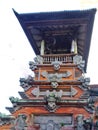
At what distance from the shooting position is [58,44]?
75.8 feet

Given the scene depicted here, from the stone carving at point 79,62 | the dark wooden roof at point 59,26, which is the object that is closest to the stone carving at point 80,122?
→ the stone carving at point 79,62

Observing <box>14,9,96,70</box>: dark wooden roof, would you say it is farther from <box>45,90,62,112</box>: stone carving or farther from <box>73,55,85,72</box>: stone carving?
<box>45,90,62,112</box>: stone carving

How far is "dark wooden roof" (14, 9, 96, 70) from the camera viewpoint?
2064cm

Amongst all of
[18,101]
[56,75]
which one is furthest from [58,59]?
[18,101]

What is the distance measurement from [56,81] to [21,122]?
3.42m

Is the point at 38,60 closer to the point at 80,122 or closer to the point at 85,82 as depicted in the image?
the point at 85,82

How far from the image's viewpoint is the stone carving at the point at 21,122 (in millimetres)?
18234

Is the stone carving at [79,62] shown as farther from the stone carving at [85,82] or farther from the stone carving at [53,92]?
the stone carving at [53,92]

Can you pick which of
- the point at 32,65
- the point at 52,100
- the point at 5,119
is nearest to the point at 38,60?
the point at 32,65

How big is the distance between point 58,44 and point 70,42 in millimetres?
900

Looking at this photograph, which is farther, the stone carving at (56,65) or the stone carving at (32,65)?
the stone carving at (32,65)

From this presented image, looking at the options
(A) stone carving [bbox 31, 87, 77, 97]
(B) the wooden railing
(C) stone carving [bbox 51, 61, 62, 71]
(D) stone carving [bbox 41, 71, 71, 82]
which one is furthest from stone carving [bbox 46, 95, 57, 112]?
(B) the wooden railing

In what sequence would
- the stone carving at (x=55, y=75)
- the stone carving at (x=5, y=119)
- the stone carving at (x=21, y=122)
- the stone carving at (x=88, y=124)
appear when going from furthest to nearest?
the stone carving at (x=55, y=75)
the stone carving at (x=5, y=119)
the stone carving at (x=21, y=122)
the stone carving at (x=88, y=124)

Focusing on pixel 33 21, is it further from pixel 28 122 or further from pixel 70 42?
pixel 28 122
